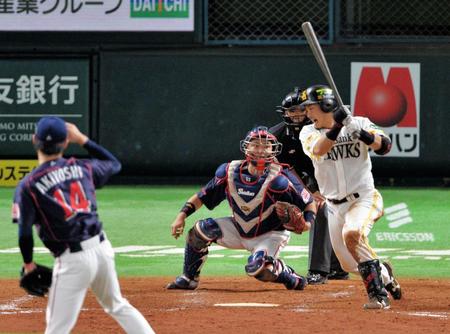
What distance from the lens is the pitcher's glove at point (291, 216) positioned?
32.3 feet

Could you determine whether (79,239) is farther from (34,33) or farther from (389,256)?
(34,33)

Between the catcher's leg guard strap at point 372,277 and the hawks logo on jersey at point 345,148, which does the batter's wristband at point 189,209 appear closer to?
the hawks logo on jersey at point 345,148

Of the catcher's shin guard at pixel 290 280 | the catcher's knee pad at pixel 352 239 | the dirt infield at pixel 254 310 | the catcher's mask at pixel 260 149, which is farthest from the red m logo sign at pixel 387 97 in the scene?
the catcher's knee pad at pixel 352 239

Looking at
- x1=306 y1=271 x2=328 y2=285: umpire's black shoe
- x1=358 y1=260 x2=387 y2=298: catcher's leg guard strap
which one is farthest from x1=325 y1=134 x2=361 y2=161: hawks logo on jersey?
x1=306 y1=271 x2=328 y2=285: umpire's black shoe

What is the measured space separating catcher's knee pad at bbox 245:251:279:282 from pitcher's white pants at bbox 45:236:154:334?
307cm

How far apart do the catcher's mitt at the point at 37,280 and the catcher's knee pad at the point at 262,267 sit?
3.10m

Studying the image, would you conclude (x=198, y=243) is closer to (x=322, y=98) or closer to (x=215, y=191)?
(x=215, y=191)

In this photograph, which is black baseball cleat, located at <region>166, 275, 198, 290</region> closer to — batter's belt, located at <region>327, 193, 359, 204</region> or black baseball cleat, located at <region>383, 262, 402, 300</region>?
batter's belt, located at <region>327, 193, 359, 204</region>

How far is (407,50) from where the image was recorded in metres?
17.7

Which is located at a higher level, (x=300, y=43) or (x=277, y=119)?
(x=300, y=43)

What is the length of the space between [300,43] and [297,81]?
544 millimetres

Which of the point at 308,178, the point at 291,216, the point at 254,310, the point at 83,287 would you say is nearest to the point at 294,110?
the point at 308,178

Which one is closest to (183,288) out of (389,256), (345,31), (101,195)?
(389,256)

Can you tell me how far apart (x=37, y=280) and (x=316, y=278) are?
4.29 meters
